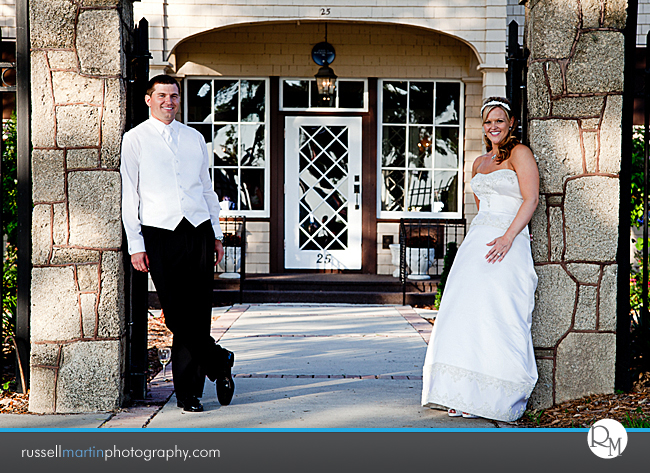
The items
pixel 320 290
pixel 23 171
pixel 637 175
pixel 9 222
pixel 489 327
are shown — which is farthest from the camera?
pixel 320 290

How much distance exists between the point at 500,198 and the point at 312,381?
1804 millimetres

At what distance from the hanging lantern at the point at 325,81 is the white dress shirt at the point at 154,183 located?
6.16 m

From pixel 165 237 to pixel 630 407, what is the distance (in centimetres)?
269

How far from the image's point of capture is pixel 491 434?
11.7 feet

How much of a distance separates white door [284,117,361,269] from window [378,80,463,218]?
449 millimetres

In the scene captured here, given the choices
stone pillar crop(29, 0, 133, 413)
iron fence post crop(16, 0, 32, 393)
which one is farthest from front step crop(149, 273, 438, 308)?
stone pillar crop(29, 0, 133, 413)

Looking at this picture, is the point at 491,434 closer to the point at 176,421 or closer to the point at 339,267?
the point at 176,421

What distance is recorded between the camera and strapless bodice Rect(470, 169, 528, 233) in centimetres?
397

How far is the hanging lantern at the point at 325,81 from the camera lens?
32.1 feet

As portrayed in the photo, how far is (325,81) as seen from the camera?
32.3 ft

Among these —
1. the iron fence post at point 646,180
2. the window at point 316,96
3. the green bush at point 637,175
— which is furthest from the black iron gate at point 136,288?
the window at point 316,96

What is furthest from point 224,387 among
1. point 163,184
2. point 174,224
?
point 163,184

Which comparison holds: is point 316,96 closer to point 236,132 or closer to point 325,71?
point 325,71

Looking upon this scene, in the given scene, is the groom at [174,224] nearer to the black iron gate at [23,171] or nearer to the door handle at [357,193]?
the black iron gate at [23,171]
